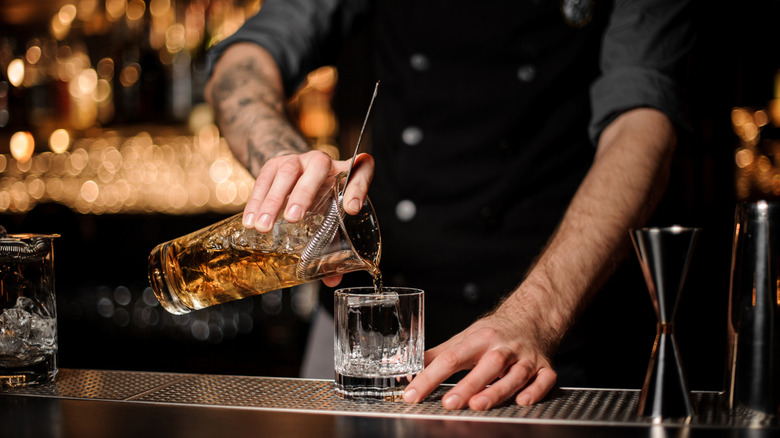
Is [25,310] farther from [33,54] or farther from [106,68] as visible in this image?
[33,54]

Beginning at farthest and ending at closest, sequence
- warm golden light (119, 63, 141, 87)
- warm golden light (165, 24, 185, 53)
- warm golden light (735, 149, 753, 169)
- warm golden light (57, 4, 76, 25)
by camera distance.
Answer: warm golden light (57, 4, 76, 25) → warm golden light (119, 63, 141, 87) → warm golden light (165, 24, 185, 53) → warm golden light (735, 149, 753, 169)

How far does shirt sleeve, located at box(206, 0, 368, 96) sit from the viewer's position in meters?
1.75

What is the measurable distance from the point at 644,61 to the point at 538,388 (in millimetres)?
854

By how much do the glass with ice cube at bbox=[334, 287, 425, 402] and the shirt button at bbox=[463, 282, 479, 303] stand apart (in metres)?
Answer: 0.72

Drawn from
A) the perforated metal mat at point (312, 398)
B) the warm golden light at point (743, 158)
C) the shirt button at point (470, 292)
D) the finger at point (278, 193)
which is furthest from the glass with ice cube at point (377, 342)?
Result: the warm golden light at point (743, 158)

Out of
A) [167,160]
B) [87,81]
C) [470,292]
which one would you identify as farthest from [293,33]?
[87,81]

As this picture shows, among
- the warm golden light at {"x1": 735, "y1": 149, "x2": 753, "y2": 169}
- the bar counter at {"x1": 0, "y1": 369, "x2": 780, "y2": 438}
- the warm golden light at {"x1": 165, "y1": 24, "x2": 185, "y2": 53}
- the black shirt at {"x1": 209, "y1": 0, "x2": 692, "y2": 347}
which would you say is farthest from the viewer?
the warm golden light at {"x1": 165, "y1": 24, "x2": 185, "y2": 53}

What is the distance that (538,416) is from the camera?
34.7 inches

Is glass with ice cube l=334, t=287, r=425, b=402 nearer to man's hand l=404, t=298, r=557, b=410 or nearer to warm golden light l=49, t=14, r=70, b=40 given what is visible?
man's hand l=404, t=298, r=557, b=410

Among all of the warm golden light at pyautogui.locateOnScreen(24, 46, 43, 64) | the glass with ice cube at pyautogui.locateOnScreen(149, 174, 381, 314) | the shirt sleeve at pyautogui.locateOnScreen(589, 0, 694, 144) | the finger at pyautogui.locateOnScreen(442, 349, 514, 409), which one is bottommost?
the finger at pyautogui.locateOnScreen(442, 349, 514, 409)

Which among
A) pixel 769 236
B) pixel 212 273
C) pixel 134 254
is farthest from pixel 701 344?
pixel 134 254

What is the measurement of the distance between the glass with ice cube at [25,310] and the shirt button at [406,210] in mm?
867

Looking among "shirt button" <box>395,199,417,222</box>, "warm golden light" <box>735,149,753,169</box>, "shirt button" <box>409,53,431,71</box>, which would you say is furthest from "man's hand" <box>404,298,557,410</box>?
"warm golden light" <box>735,149,753,169</box>

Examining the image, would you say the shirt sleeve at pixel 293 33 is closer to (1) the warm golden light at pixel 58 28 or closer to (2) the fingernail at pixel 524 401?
(2) the fingernail at pixel 524 401
